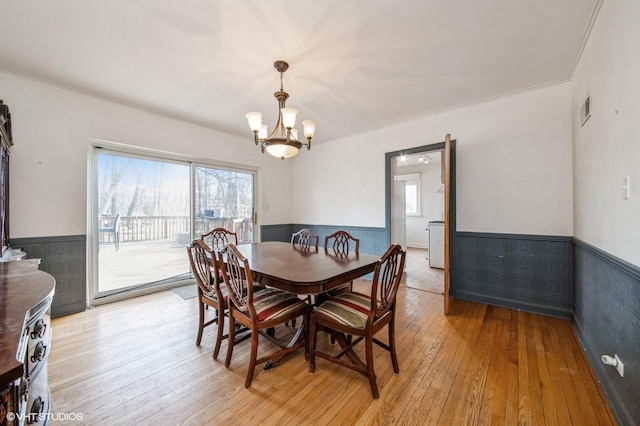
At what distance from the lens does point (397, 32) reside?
193 centimetres

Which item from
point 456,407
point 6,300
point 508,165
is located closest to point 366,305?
point 456,407

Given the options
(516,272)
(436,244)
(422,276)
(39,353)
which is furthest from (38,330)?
(436,244)

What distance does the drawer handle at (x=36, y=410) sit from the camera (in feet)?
3.07

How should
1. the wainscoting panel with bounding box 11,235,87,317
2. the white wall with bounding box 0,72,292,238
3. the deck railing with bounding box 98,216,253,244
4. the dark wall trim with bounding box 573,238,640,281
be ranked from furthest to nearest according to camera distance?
the deck railing with bounding box 98,216,253,244 < the wainscoting panel with bounding box 11,235,87,317 < the white wall with bounding box 0,72,292,238 < the dark wall trim with bounding box 573,238,640,281

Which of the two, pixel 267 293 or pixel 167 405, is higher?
pixel 267 293

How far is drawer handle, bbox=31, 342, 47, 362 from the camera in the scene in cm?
97

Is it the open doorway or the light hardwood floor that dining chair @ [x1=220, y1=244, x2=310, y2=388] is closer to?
the light hardwood floor

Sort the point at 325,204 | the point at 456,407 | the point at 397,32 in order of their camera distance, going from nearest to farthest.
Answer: the point at 456,407 → the point at 397,32 → the point at 325,204

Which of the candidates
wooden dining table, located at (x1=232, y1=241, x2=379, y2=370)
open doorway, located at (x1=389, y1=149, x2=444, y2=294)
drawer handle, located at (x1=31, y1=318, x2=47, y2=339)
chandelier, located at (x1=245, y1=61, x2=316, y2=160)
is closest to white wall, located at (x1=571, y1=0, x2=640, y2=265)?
wooden dining table, located at (x1=232, y1=241, x2=379, y2=370)

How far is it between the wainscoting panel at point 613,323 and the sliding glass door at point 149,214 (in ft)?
14.6

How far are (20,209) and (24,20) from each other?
180 cm

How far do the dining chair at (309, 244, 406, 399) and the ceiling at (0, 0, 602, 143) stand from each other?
1688 mm

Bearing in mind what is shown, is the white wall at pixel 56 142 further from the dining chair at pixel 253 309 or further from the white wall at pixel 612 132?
the white wall at pixel 612 132

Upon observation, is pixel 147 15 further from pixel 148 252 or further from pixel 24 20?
pixel 148 252
